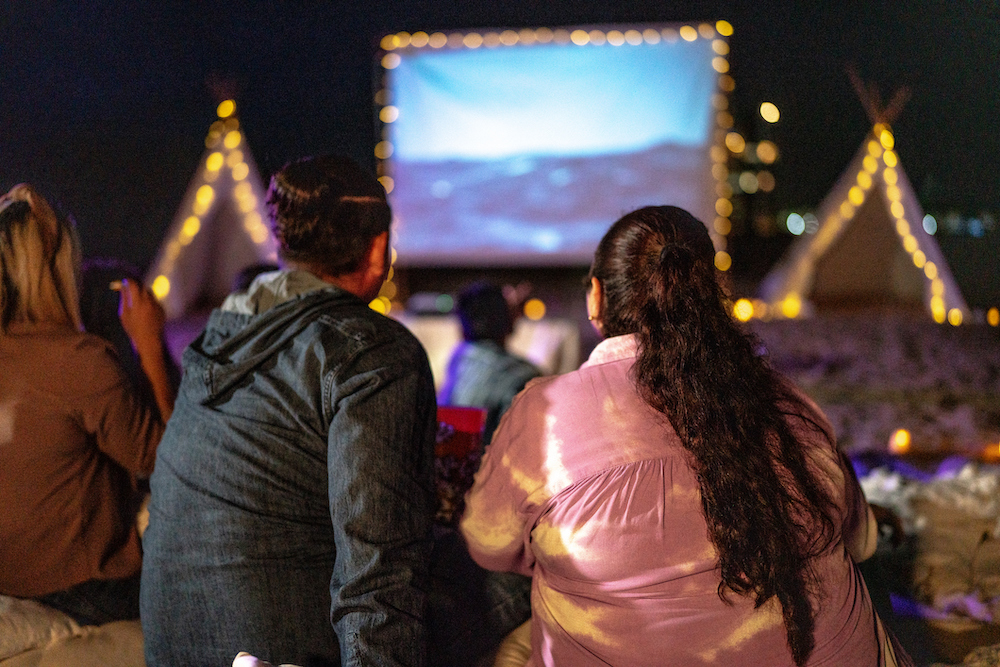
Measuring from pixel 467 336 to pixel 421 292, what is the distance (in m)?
3.20

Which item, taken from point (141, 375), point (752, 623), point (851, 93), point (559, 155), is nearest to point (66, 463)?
point (141, 375)

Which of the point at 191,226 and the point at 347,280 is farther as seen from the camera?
the point at 191,226

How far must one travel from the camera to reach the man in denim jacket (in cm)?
90

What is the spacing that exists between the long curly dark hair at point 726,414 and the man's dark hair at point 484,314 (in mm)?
1075

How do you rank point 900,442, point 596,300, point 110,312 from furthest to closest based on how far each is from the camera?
point 900,442, point 110,312, point 596,300

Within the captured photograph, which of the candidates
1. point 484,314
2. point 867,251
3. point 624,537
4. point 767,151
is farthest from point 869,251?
point 624,537

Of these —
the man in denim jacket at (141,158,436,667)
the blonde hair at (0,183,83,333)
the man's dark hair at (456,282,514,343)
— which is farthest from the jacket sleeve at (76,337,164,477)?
the man's dark hair at (456,282,514,343)

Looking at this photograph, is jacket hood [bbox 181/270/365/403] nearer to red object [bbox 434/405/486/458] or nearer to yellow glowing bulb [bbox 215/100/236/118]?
red object [bbox 434/405/486/458]

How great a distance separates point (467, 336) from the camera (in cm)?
213

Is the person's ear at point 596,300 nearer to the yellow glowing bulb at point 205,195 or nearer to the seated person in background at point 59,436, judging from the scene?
the seated person in background at point 59,436

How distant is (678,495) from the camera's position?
3.00 feet

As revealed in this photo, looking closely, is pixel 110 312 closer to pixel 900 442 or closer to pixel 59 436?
pixel 59 436

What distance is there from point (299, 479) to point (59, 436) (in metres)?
0.53

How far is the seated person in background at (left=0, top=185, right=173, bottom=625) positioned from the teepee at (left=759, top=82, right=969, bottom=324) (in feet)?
12.0
